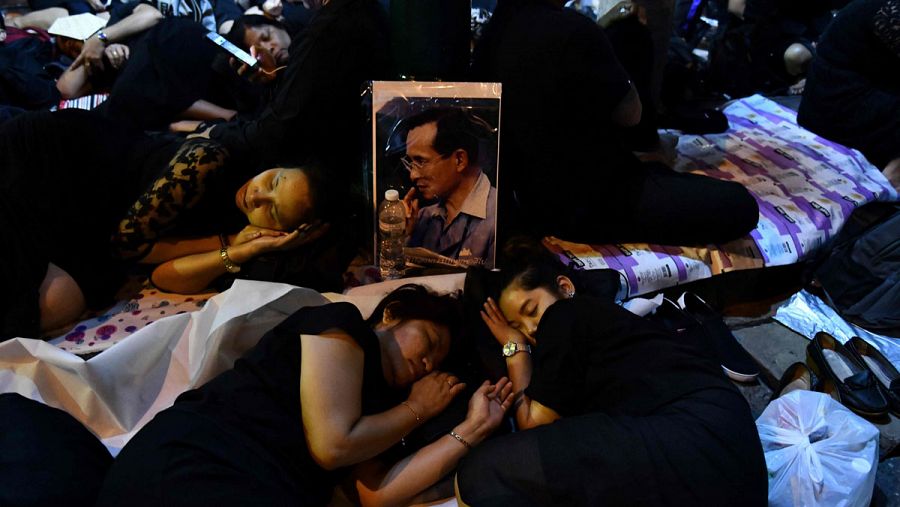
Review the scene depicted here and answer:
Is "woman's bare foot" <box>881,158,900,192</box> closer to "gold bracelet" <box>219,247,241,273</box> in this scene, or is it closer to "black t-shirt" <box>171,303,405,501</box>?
"black t-shirt" <box>171,303,405,501</box>

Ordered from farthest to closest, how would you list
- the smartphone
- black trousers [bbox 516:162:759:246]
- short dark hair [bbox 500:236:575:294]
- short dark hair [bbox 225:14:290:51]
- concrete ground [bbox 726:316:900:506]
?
short dark hair [bbox 225:14:290:51]
the smartphone
black trousers [bbox 516:162:759:246]
short dark hair [bbox 500:236:575:294]
concrete ground [bbox 726:316:900:506]

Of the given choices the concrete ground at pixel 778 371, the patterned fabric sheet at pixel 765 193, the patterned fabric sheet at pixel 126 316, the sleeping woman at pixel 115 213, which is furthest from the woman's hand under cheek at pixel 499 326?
the patterned fabric sheet at pixel 126 316

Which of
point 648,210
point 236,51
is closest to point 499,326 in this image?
point 648,210

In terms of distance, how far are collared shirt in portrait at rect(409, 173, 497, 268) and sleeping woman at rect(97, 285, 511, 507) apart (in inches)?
24.2

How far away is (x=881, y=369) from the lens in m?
2.13

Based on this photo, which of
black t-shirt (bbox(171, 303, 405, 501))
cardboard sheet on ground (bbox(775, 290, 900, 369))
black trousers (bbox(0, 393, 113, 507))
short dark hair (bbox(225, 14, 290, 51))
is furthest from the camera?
short dark hair (bbox(225, 14, 290, 51))

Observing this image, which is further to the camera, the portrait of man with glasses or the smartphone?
the smartphone

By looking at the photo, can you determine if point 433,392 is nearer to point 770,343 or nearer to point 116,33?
point 770,343

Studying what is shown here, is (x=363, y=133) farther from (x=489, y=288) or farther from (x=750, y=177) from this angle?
(x=750, y=177)

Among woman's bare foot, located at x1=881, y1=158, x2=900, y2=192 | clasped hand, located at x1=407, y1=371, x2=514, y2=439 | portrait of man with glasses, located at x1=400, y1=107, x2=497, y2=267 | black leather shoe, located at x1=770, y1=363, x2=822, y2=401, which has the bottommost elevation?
black leather shoe, located at x1=770, y1=363, x2=822, y2=401

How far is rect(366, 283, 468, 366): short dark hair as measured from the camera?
5.46 feet

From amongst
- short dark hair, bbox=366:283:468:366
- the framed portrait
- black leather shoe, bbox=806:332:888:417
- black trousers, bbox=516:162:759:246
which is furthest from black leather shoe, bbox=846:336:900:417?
short dark hair, bbox=366:283:468:366

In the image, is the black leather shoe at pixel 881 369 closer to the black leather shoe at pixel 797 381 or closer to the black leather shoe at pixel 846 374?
the black leather shoe at pixel 846 374

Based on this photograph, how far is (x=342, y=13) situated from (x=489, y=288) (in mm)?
1068
